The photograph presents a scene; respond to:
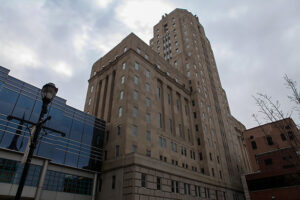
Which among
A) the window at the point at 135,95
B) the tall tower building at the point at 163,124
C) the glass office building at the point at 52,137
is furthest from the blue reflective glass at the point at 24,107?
the window at the point at 135,95

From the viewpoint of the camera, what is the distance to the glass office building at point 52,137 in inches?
1128

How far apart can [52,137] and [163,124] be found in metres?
23.7

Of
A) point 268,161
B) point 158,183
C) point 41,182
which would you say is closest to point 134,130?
point 158,183

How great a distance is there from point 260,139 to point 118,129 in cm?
4804

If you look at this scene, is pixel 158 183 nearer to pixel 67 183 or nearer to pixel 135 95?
pixel 67 183

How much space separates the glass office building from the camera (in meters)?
28.7

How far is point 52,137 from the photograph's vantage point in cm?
3325

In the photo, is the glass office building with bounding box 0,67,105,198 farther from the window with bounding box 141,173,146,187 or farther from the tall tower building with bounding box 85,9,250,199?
the window with bounding box 141,173,146,187

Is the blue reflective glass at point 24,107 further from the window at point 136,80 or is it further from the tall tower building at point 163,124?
the window at point 136,80

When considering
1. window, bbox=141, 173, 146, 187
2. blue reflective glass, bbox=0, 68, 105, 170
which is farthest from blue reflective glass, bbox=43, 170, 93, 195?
window, bbox=141, 173, 146, 187

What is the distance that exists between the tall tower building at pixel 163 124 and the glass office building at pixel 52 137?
3516mm

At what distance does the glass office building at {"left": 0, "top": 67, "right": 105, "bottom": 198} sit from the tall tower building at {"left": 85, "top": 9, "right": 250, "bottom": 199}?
352 centimetres

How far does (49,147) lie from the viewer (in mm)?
32281

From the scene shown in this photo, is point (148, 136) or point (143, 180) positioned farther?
point (148, 136)
